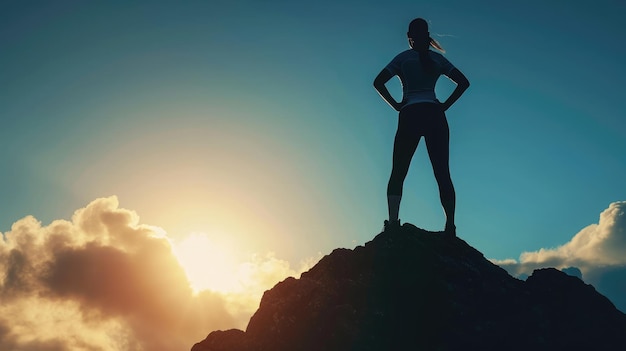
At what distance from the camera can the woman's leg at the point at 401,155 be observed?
42.1ft

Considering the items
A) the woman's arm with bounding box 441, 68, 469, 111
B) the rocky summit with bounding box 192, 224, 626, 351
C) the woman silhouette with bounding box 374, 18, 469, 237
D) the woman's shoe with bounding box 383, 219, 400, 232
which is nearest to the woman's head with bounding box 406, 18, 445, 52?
the woman silhouette with bounding box 374, 18, 469, 237

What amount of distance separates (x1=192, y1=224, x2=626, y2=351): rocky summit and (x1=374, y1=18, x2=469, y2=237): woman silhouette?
3.38 feet

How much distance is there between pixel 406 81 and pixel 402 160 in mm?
1845

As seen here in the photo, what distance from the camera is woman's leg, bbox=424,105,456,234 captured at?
12711 millimetres

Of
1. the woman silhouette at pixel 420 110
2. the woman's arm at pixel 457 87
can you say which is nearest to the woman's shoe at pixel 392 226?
the woman silhouette at pixel 420 110

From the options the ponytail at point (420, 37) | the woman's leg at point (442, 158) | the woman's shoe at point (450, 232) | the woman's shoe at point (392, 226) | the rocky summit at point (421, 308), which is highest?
the ponytail at point (420, 37)

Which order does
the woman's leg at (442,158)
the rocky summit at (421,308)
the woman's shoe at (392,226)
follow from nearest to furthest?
the rocky summit at (421,308), the woman's shoe at (392,226), the woman's leg at (442,158)

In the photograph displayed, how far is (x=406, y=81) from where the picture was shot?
12945 millimetres

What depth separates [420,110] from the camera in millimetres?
12766

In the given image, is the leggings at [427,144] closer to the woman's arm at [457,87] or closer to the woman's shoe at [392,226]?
the woman's arm at [457,87]

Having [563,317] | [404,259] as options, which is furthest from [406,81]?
[563,317]

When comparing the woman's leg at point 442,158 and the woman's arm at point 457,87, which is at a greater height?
the woman's arm at point 457,87

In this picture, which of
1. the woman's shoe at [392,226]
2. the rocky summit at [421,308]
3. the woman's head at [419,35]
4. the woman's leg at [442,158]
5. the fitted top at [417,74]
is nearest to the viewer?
the rocky summit at [421,308]

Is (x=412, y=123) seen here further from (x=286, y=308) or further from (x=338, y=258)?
(x=286, y=308)
